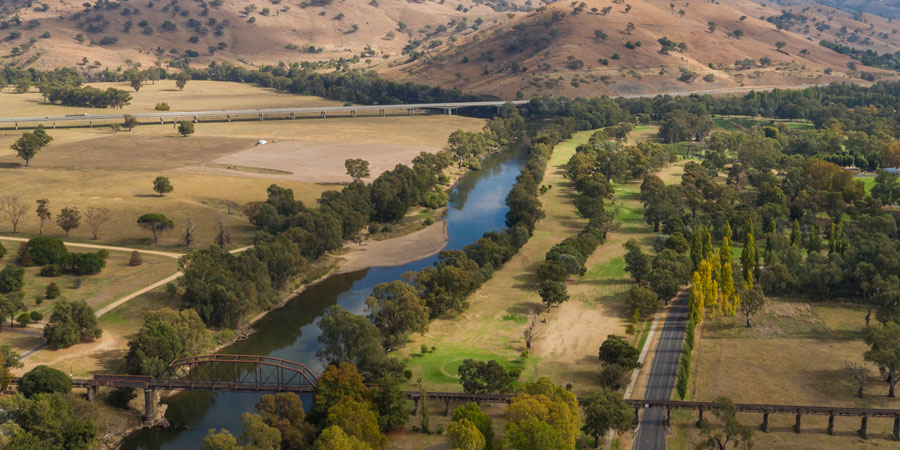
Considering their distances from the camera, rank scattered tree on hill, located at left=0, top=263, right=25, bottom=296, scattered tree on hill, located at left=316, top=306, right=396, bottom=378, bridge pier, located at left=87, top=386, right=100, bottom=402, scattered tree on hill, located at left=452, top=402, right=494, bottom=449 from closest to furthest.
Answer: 1. scattered tree on hill, located at left=452, top=402, right=494, bottom=449
2. bridge pier, located at left=87, top=386, right=100, bottom=402
3. scattered tree on hill, located at left=316, top=306, right=396, bottom=378
4. scattered tree on hill, located at left=0, top=263, right=25, bottom=296

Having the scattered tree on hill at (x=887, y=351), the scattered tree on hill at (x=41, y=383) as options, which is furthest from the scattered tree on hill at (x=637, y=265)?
the scattered tree on hill at (x=41, y=383)

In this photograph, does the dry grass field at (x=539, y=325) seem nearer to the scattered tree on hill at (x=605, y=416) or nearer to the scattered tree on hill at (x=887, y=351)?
the scattered tree on hill at (x=605, y=416)

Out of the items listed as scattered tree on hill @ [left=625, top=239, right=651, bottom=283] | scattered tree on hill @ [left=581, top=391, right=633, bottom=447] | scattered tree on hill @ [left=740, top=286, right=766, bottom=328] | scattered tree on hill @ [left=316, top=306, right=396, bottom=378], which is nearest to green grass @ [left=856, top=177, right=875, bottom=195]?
scattered tree on hill @ [left=625, top=239, right=651, bottom=283]

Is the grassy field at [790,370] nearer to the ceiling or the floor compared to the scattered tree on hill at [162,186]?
nearer to the floor

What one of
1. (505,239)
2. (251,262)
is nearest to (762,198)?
(505,239)

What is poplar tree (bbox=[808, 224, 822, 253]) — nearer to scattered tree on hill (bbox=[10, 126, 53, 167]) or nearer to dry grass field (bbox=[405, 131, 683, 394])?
dry grass field (bbox=[405, 131, 683, 394])

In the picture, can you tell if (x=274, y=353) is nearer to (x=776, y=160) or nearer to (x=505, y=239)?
(x=505, y=239)

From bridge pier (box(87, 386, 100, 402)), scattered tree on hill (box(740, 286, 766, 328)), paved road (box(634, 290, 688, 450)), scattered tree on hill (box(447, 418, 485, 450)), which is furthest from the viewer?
scattered tree on hill (box(740, 286, 766, 328))
